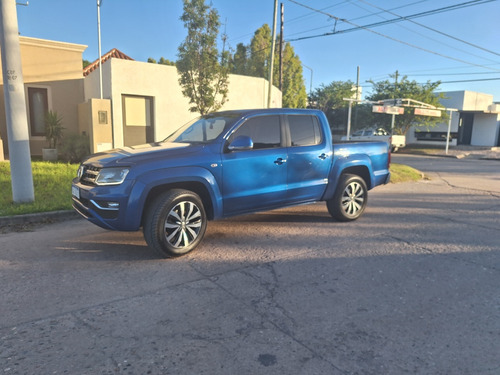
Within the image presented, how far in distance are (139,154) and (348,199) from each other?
12.4 feet

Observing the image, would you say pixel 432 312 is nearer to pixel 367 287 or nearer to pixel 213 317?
pixel 367 287

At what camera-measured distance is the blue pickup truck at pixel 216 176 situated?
178 inches

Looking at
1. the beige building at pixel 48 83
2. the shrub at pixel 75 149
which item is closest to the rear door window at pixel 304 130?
the shrub at pixel 75 149

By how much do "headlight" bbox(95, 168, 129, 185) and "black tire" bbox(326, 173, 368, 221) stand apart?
11.9ft

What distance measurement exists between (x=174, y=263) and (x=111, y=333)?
158 centimetres

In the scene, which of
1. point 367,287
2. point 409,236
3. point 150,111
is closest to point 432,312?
point 367,287

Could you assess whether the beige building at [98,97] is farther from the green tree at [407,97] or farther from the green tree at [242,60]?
the green tree at [242,60]

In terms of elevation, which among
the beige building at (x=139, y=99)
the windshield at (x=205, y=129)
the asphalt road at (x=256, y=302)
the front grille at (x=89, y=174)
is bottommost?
the asphalt road at (x=256, y=302)

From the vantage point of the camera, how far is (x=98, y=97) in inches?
569

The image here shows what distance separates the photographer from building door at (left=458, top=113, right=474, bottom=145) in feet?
116

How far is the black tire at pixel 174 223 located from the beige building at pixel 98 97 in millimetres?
9587

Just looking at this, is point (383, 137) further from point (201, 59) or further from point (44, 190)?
point (44, 190)

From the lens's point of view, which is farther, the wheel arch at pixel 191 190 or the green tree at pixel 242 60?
the green tree at pixel 242 60

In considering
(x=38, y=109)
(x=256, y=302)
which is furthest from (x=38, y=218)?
(x=38, y=109)
